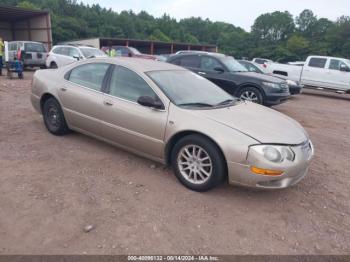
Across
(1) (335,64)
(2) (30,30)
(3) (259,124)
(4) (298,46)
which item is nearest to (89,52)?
(1) (335,64)

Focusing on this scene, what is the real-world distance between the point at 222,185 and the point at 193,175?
446mm

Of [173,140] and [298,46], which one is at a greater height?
[298,46]

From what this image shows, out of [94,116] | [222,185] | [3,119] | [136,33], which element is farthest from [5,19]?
[136,33]

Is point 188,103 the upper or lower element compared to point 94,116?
upper

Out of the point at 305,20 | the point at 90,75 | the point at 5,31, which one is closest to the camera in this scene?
the point at 90,75

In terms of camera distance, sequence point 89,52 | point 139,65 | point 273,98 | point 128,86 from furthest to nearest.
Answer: point 89,52
point 273,98
point 139,65
point 128,86

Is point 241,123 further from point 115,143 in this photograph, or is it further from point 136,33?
point 136,33

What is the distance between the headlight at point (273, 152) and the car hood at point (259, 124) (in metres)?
0.07

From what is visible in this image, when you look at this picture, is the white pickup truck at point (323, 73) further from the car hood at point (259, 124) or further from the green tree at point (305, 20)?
the green tree at point (305, 20)

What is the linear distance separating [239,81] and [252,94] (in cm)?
50

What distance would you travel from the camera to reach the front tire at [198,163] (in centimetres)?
342

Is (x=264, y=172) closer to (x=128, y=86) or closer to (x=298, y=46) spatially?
(x=128, y=86)

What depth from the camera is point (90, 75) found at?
15.4 ft

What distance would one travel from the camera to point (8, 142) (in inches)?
194
